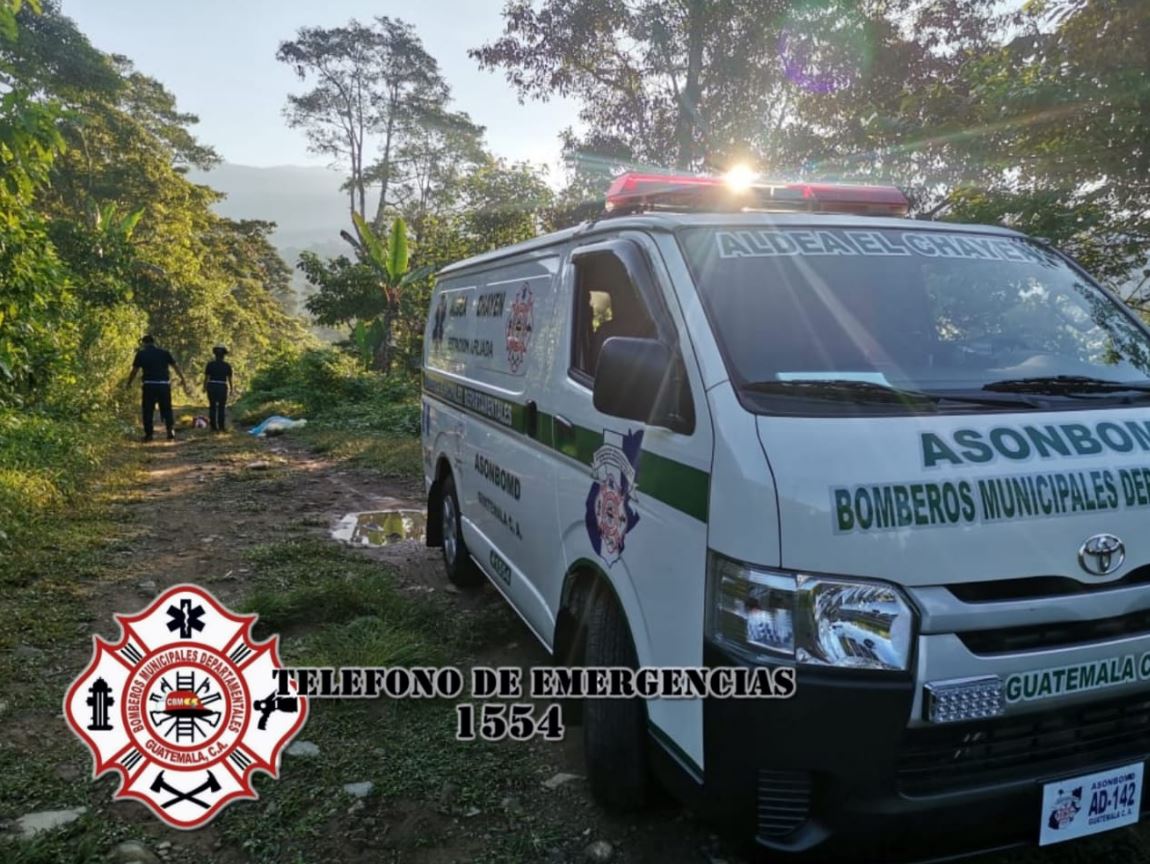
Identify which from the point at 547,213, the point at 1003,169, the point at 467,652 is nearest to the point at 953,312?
the point at 467,652

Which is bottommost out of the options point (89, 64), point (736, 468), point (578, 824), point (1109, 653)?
point (578, 824)

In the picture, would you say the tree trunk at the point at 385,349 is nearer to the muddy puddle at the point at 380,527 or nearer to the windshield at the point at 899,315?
the muddy puddle at the point at 380,527

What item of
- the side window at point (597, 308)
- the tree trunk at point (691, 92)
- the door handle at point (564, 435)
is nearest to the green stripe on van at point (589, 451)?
the door handle at point (564, 435)

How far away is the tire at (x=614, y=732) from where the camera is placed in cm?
264

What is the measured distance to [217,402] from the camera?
13.6 metres

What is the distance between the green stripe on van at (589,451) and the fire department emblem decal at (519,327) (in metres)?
0.22

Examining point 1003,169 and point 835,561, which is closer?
point 835,561

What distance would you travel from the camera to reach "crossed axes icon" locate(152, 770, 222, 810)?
9.57 feet

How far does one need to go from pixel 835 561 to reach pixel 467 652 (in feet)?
9.25

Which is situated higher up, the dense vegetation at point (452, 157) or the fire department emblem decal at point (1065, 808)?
the dense vegetation at point (452, 157)

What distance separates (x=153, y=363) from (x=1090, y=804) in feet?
40.9

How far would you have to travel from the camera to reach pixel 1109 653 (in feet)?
6.80

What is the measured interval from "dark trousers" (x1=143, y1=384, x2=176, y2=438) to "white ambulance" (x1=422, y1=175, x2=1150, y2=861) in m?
10.9

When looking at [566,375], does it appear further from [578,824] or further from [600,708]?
[578,824]
